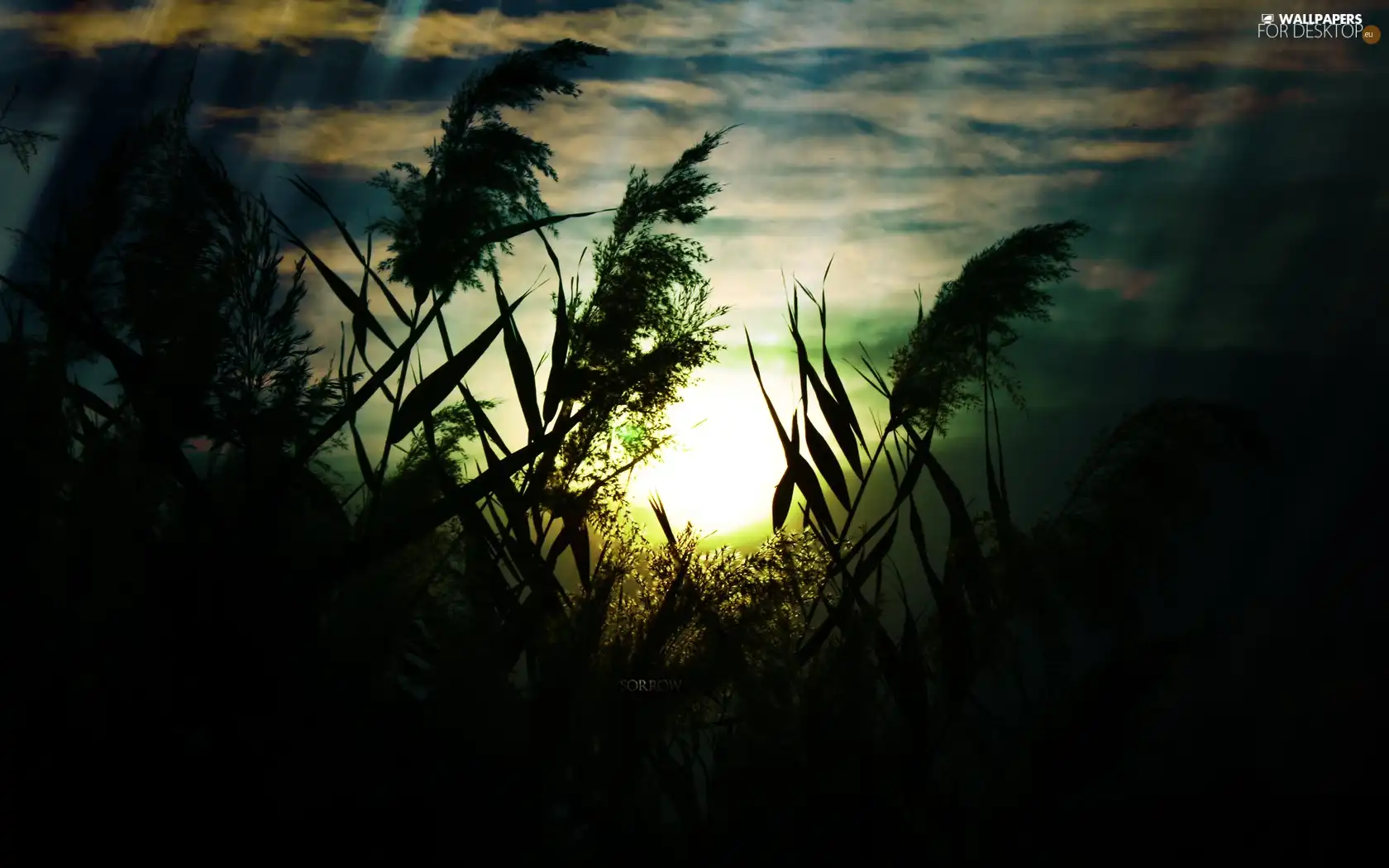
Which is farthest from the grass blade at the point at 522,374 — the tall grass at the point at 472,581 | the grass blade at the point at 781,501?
the grass blade at the point at 781,501

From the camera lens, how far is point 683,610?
1.13m

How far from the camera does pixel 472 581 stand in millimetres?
1107

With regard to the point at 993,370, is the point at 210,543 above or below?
below

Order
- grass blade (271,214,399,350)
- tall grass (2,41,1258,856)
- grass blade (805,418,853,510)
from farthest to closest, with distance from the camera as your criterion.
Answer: grass blade (805,418,853,510)
grass blade (271,214,399,350)
tall grass (2,41,1258,856)

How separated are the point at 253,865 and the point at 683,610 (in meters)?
0.53

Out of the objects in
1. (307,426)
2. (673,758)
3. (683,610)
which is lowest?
(673,758)

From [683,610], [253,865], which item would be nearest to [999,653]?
[683,610]

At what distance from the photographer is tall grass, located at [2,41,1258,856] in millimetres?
897

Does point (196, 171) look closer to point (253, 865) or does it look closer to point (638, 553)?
point (638, 553)

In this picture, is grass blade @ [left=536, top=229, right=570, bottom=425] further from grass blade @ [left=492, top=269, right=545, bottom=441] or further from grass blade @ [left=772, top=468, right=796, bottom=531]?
grass blade @ [left=772, top=468, right=796, bottom=531]

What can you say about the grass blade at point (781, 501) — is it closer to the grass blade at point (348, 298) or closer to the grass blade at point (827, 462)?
the grass blade at point (827, 462)

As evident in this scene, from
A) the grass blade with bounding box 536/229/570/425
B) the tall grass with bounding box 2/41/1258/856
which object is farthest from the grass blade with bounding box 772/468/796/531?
the grass blade with bounding box 536/229/570/425

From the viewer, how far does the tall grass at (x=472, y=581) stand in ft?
2.94

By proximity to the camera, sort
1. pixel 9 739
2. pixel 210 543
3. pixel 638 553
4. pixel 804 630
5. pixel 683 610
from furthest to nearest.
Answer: pixel 804 630
pixel 638 553
pixel 683 610
pixel 210 543
pixel 9 739
